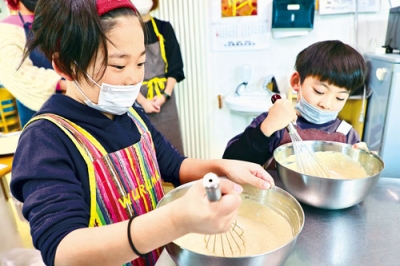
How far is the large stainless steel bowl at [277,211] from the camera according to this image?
0.40 meters

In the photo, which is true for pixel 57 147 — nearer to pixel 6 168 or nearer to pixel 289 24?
pixel 6 168

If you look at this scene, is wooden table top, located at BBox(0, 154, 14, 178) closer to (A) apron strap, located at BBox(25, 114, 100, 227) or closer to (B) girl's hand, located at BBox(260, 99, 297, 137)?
(A) apron strap, located at BBox(25, 114, 100, 227)

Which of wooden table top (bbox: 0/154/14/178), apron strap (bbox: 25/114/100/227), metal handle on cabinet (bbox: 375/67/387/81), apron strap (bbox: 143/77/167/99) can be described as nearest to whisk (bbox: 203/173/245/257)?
apron strap (bbox: 25/114/100/227)

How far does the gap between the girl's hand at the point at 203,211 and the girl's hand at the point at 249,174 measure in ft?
0.91

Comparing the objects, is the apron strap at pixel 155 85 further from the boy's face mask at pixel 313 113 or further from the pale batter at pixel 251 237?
the pale batter at pixel 251 237

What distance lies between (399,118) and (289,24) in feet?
3.05

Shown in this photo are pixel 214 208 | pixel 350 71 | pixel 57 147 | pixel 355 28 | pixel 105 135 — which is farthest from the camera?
pixel 355 28

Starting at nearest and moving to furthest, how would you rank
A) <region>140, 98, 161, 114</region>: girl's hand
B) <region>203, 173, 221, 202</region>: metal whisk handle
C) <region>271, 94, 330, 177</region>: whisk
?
<region>203, 173, 221, 202</region>: metal whisk handle → <region>271, 94, 330, 177</region>: whisk → <region>140, 98, 161, 114</region>: girl's hand

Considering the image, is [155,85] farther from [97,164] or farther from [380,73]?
[97,164]

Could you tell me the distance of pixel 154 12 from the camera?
7.30 ft

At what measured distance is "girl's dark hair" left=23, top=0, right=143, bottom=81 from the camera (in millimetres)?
517

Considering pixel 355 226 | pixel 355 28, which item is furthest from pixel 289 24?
pixel 355 226

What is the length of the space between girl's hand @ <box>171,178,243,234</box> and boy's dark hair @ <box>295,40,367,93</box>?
0.79m

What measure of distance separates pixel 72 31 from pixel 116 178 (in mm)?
298
